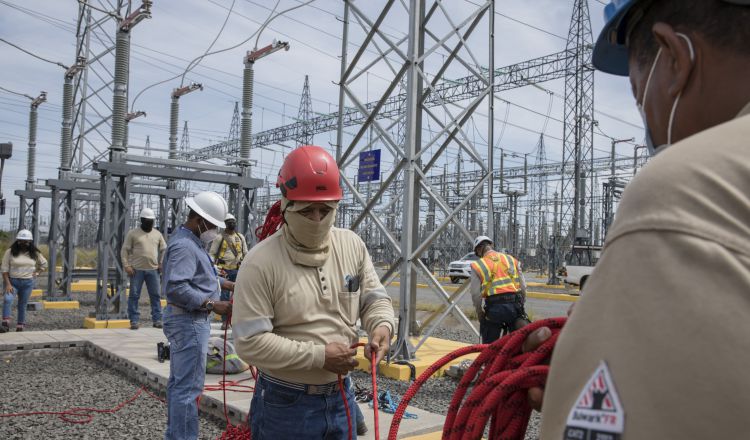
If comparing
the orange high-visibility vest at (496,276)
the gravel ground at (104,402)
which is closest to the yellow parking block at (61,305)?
the gravel ground at (104,402)

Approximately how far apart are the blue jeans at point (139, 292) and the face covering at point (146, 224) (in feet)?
2.53

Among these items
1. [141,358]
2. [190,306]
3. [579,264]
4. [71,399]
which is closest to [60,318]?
[141,358]

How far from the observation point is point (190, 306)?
448 centimetres

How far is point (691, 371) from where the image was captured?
1.74 ft

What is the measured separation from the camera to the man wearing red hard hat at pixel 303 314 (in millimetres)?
2498

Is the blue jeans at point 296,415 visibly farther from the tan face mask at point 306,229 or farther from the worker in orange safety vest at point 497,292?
the worker in orange safety vest at point 497,292

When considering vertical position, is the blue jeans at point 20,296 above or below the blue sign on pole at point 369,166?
below

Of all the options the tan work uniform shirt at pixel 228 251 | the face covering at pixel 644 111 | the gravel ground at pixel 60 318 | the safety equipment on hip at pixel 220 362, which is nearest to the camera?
the face covering at pixel 644 111

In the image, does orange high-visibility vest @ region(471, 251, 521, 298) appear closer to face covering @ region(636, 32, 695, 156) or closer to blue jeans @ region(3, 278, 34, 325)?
face covering @ region(636, 32, 695, 156)

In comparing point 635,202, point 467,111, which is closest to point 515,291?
point 467,111

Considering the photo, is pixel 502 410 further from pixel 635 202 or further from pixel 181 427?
pixel 181 427

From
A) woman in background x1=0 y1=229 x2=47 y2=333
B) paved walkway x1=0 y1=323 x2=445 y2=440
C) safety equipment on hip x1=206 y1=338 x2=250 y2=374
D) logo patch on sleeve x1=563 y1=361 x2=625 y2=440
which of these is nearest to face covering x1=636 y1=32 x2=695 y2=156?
logo patch on sleeve x1=563 y1=361 x2=625 y2=440

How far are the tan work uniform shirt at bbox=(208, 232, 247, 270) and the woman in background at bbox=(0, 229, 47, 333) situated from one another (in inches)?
136

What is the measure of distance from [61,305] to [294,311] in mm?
13858
